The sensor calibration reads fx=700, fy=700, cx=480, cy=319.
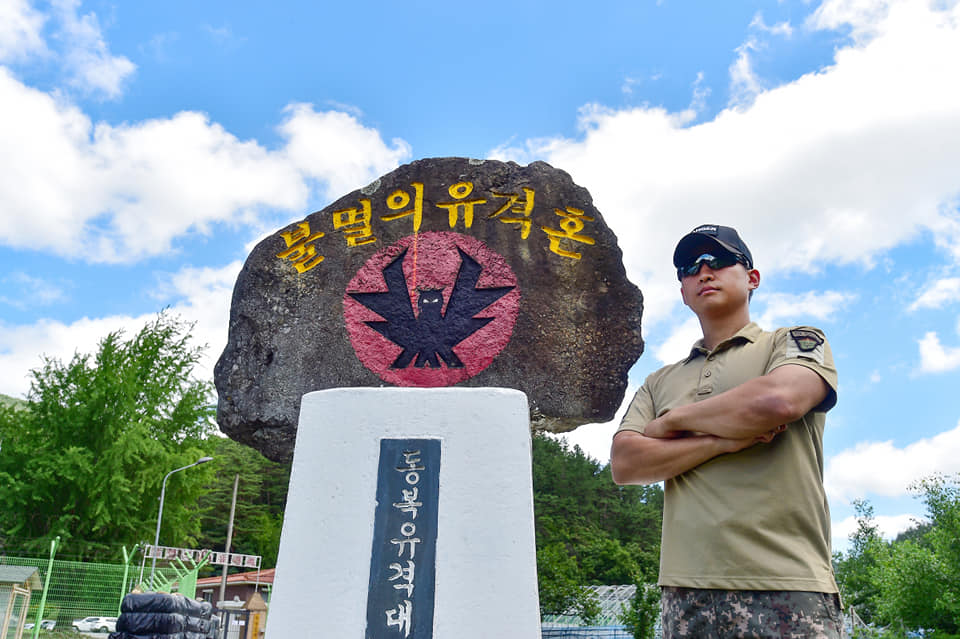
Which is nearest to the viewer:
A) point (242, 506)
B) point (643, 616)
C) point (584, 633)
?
point (584, 633)

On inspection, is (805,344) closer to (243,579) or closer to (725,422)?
(725,422)

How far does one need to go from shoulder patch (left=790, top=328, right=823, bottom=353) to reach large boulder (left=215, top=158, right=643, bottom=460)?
1.71 meters

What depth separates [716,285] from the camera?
2.36 meters

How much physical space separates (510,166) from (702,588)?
2.80 meters

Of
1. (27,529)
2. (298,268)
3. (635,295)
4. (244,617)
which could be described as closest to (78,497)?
(27,529)

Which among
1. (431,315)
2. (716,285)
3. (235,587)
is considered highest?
(431,315)

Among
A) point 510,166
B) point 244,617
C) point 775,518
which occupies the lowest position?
point 244,617

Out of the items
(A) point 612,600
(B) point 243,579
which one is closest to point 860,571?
(A) point 612,600

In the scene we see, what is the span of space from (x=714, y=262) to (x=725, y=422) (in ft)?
2.23

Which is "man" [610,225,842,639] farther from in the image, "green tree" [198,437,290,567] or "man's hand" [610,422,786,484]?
"green tree" [198,437,290,567]

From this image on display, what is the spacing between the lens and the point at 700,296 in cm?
238

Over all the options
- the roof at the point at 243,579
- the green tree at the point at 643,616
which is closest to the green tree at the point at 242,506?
the roof at the point at 243,579

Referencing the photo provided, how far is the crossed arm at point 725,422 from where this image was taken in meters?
1.87

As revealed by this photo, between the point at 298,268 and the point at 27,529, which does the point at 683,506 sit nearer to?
the point at 298,268
